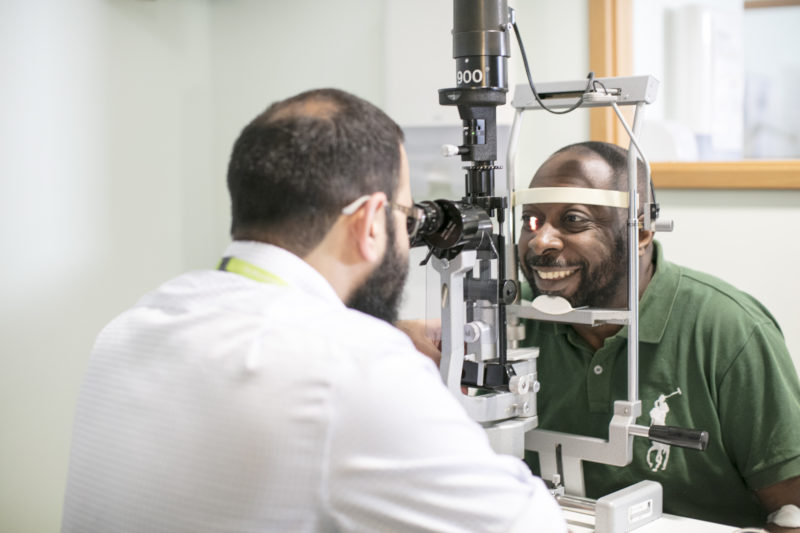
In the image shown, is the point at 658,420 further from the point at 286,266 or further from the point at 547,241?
the point at 286,266

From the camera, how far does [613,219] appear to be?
1588mm

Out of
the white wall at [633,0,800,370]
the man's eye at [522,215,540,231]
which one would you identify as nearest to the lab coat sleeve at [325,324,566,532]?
the man's eye at [522,215,540,231]

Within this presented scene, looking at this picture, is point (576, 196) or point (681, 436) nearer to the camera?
point (681, 436)

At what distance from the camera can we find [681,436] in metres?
1.28

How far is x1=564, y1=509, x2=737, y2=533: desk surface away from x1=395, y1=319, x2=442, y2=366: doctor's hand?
1.06 ft

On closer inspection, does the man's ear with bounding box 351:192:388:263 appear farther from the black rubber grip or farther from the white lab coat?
the black rubber grip

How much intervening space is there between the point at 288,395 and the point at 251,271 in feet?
0.66

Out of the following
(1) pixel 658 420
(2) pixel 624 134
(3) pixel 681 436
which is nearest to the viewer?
(3) pixel 681 436

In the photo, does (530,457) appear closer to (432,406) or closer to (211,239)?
(432,406)

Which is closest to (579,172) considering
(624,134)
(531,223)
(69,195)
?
(531,223)

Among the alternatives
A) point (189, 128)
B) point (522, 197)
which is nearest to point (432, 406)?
point (522, 197)

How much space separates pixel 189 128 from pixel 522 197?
1.78 meters

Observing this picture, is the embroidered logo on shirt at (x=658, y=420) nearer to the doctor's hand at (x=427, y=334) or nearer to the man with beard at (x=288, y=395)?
the doctor's hand at (x=427, y=334)

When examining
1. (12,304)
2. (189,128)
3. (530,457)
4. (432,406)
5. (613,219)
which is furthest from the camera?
(189,128)
